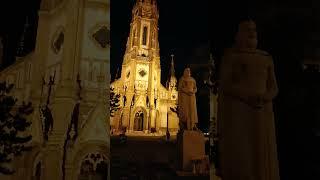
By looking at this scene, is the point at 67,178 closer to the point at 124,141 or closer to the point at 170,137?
the point at 124,141

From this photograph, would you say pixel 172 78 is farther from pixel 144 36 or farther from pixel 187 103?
pixel 144 36

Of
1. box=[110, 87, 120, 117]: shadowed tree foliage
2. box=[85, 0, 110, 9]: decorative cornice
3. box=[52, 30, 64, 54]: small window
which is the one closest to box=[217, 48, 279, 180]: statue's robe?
box=[110, 87, 120, 117]: shadowed tree foliage

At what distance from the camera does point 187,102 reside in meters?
2.77

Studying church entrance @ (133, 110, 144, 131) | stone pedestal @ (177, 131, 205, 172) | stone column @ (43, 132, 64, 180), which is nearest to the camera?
stone pedestal @ (177, 131, 205, 172)

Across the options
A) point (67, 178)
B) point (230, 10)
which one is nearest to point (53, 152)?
point (67, 178)

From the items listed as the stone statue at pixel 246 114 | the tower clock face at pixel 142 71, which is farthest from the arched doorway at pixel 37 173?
the stone statue at pixel 246 114

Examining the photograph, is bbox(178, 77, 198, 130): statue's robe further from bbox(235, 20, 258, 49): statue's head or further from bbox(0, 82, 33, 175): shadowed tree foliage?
bbox(0, 82, 33, 175): shadowed tree foliage

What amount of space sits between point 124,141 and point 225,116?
3.12ft

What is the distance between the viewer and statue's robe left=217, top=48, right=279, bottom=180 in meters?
1.66

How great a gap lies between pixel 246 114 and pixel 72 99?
1.65m

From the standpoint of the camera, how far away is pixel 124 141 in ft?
7.54

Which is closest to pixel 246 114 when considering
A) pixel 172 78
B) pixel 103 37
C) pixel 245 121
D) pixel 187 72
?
pixel 245 121

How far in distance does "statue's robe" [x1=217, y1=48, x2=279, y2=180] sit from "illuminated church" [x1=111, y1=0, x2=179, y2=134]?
902 mm

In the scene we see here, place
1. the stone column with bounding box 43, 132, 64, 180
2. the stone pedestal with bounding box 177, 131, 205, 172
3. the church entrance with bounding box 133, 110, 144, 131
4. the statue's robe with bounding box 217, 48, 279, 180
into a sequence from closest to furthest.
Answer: the statue's robe with bounding box 217, 48, 279, 180 → the stone pedestal with bounding box 177, 131, 205, 172 → the stone column with bounding box 43, 132, 64, 180 → the church entrance with bounding box 133, 110, 144, 131
